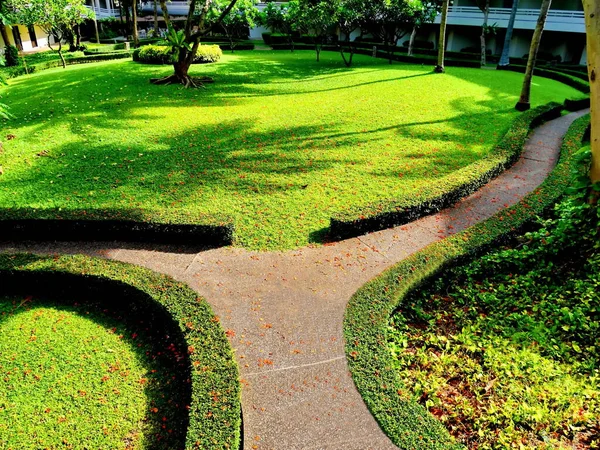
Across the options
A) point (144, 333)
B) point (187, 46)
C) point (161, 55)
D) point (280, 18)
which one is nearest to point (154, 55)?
point (161, 55)

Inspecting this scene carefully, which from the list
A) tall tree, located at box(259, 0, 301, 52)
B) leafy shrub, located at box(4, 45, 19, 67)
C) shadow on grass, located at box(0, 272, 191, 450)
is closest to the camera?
shadow on grass, located at box(0, 272, 191, 450)

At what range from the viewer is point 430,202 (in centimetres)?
762

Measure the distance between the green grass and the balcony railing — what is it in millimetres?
31036

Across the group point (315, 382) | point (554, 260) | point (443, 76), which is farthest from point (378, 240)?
point (443, 76)

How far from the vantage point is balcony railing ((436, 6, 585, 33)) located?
27.0 m

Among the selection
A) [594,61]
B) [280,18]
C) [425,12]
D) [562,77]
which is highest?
[280,18]

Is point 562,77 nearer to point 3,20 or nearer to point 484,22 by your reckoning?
A: point 484,22

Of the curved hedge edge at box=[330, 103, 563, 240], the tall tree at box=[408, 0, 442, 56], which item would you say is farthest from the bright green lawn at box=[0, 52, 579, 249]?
the tall tree at box=[408, 0, 442, 56]

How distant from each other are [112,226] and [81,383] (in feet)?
9.44

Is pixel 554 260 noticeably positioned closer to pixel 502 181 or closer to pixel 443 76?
pixel 502 181

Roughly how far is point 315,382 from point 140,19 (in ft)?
170

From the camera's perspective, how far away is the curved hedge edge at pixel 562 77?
19828 mm

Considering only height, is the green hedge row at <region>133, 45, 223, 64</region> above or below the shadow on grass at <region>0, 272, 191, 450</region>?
above

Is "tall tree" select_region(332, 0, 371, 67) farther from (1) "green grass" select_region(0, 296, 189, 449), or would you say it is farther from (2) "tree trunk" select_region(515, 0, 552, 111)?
(1) "green grass" select_region(0, 296, 189, 449)
